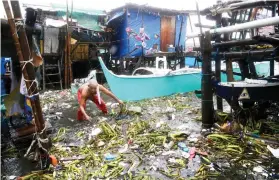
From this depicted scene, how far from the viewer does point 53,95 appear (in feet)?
37.0

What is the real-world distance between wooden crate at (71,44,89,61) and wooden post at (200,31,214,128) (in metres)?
11.1

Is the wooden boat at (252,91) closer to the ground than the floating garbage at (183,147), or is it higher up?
higher up

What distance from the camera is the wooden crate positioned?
1450 centimetres

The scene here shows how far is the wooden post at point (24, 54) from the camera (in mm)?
3254

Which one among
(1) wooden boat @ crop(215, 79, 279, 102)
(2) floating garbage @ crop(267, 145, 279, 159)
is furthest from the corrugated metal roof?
(2) floating garbage @ crop(267, 145, 279, 159)

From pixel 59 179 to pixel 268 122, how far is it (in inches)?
181

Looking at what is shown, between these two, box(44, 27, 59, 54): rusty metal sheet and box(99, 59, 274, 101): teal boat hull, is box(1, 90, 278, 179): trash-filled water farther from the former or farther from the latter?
box(44, 27, 59, 54): rusty metal sheet

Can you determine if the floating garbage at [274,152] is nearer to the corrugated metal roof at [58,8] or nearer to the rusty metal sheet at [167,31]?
the rusty metal sheet at [167,31]

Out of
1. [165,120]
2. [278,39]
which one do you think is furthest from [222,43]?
[165,120]

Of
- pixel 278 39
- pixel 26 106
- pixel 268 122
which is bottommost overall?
pixel 268 122

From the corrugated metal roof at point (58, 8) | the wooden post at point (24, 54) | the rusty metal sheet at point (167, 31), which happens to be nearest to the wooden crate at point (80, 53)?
the corrugated metal roof at point (58, 8)

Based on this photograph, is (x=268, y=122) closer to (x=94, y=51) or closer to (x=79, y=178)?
(x=79, y=178)

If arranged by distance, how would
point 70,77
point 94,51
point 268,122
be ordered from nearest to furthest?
1. point 268,122
2. point 70,77
3. point 94,51

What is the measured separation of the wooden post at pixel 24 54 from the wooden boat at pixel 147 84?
5136mm
